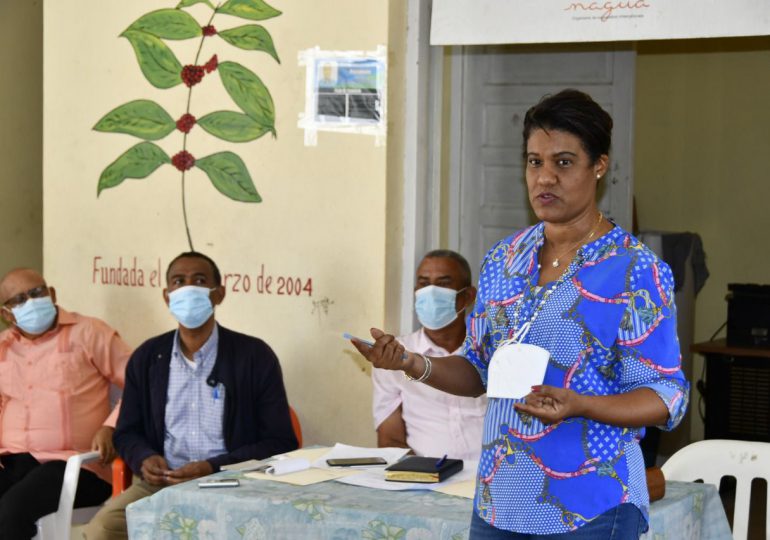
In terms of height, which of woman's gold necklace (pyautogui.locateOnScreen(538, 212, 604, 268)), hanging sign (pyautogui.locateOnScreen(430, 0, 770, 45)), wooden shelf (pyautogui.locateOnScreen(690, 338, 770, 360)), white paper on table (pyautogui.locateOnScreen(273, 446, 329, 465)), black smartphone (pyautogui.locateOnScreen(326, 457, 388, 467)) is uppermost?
hanging sign (pyautogui.locateOnScreen(430, 0, 770, 45))

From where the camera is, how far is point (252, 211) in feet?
16.3

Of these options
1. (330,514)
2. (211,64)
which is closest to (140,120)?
(211,64)

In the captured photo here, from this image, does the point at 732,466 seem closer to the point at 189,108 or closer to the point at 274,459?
the point at 274,459

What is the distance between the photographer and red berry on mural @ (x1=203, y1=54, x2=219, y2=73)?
502cm

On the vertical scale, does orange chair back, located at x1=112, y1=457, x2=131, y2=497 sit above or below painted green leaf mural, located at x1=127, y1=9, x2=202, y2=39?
below

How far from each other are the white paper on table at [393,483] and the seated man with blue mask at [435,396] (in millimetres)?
1030

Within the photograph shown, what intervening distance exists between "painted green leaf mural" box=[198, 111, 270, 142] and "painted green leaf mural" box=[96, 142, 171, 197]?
0.88 feet

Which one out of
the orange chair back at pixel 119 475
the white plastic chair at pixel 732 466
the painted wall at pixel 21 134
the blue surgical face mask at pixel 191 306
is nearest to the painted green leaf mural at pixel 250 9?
the blue surgical face mask at pixel 191 306

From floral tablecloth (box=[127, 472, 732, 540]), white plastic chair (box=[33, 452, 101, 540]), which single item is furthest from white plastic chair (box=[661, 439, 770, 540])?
white plastic chair (box=[33, 452, 101, 540])

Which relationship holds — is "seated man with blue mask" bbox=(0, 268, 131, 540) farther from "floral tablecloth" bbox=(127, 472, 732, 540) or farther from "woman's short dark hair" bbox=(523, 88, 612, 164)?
"woman's short dark hair" bbox=(523, 88, 612, 164)

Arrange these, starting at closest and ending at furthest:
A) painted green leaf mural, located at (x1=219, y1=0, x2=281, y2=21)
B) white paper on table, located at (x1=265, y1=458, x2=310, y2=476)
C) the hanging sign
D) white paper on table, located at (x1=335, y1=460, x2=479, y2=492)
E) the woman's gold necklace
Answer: the woman's gold necklace → white paper on table, located at (x1=335, y1=460, x2=479, y2=492) → white paper on table, located at (x1=265, y1=458, x2=310, y2=476) → the hanging sign → painted green leaf mural, located at (x1=219, y1=0, x2=281, y2=21)

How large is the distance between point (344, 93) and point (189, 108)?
79 cm

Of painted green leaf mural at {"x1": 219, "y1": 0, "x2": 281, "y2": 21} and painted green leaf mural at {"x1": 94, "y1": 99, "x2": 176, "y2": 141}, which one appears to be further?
painted green leaf mural at {"x1": 94, "y1": 99, "x2": 176, "y2": 141}

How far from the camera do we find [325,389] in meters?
4.88
